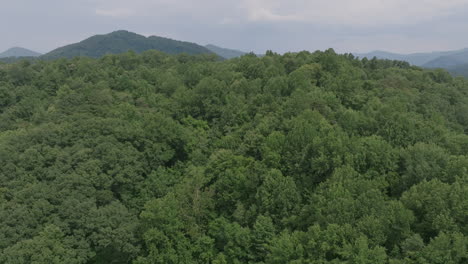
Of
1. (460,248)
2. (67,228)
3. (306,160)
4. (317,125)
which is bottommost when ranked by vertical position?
(67,228)

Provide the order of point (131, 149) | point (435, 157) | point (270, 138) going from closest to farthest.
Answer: point (435, 157), point (270, 138), point (131, 149)

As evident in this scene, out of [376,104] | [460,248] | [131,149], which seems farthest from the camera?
[376,104]

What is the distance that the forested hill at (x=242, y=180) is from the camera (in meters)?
22.1

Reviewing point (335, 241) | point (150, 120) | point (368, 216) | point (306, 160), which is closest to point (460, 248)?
point (368, 216)

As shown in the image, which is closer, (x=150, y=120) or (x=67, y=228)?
(x=67, y=228)

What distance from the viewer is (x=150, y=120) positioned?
134ft

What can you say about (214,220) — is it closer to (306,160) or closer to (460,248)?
(306,160)

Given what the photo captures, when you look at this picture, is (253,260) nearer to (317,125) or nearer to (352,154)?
(352,154)

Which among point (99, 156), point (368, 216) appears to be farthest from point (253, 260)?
point (99, 156)

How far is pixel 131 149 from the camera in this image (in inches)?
1427

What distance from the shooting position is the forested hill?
22062 mm

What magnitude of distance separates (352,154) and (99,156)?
23682mm

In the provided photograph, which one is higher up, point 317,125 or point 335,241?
point 317,125

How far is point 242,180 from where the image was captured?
2908 centimetres
